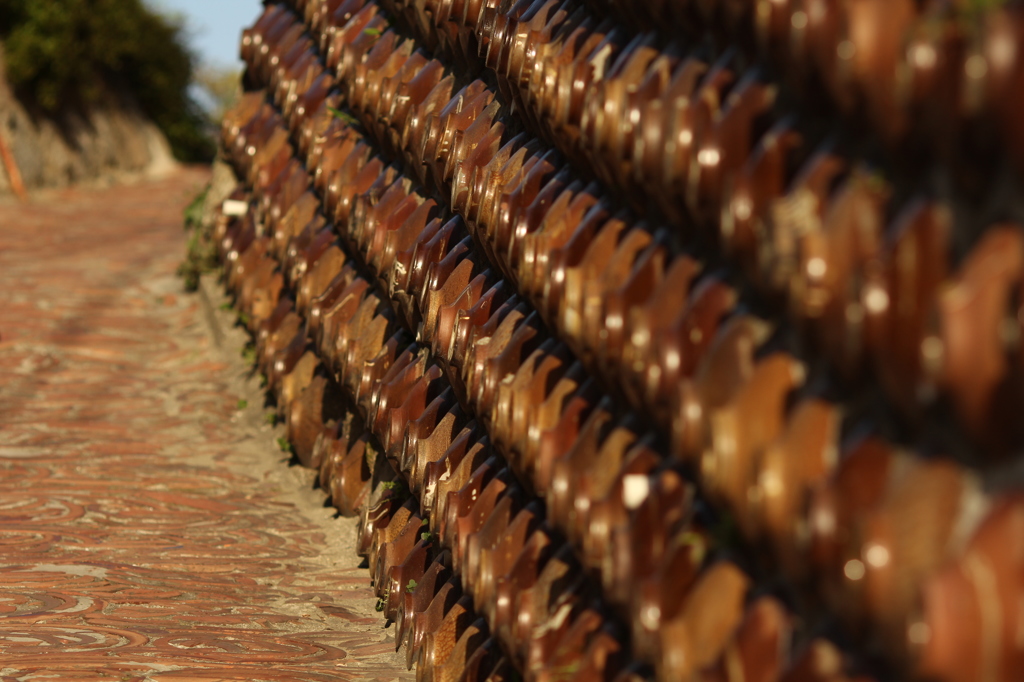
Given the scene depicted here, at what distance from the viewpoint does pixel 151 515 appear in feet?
14.2

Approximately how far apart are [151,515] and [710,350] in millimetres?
3057

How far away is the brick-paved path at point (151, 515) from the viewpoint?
321 centimetres

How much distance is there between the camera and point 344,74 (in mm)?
4781

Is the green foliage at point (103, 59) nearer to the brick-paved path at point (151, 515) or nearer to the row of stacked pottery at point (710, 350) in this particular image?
the brick-paved path at point (151, 515)

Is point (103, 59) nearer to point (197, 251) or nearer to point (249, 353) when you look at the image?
point (197, 251)

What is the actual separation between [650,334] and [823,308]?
51 centimetres

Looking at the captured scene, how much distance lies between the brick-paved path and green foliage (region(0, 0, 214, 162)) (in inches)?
258

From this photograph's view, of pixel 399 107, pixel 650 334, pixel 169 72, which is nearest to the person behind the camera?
pixel 650 334

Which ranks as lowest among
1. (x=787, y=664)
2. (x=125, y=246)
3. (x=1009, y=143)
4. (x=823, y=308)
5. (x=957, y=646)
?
(x=125, y=246)

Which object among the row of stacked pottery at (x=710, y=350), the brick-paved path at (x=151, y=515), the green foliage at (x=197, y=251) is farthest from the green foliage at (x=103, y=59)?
the row of stacked pottery at (x=710, y=350)

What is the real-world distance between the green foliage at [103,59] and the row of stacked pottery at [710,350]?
11.1 metres

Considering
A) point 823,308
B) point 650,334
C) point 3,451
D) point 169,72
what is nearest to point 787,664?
point 823,308

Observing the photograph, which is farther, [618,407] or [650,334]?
[618,407]

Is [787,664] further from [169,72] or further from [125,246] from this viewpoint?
[169,72]
